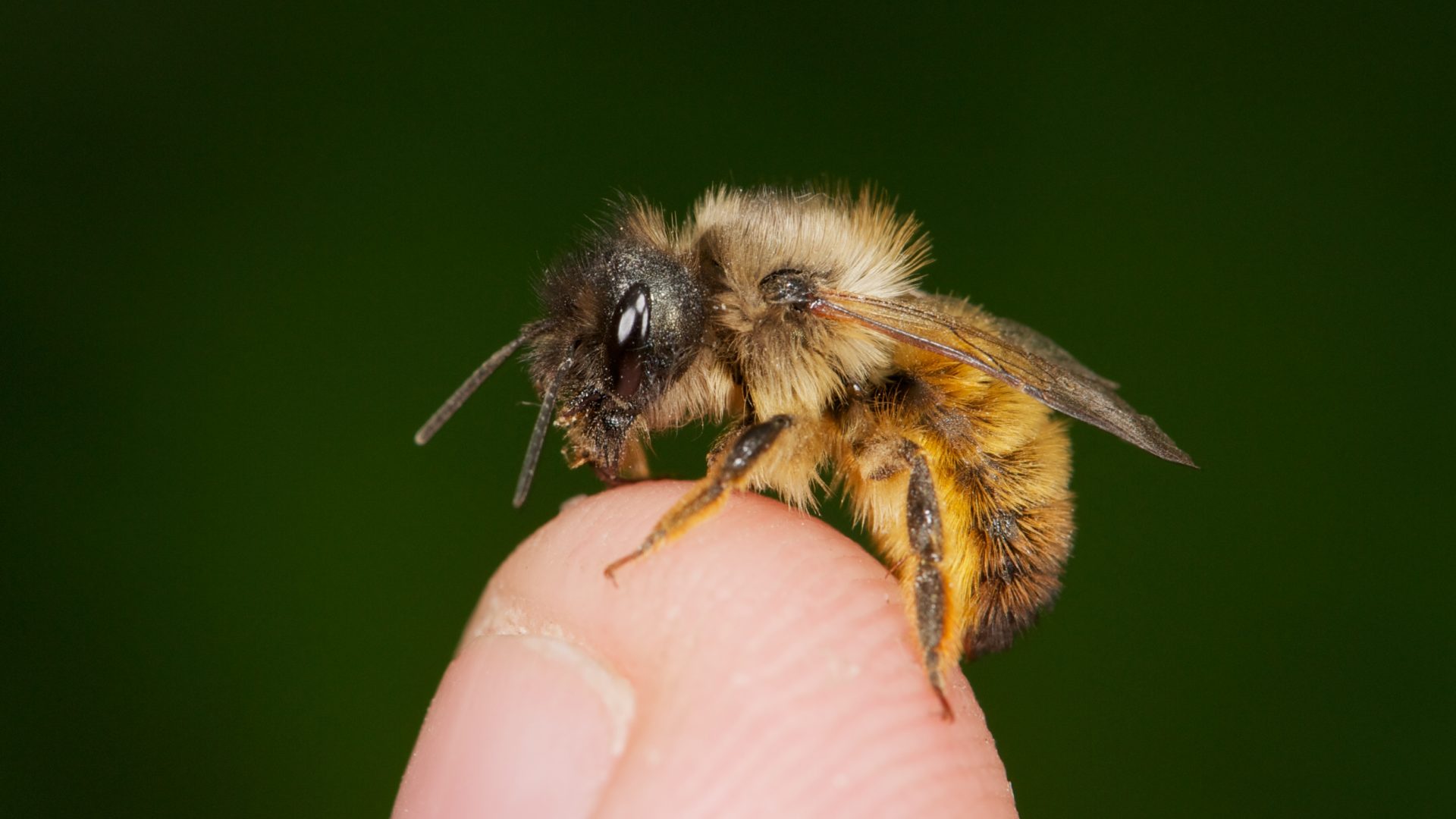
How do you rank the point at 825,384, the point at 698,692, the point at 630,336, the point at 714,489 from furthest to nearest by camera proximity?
the point at 825,384 < the point at 630,336 < the point at 714,489 < the point at 698,692

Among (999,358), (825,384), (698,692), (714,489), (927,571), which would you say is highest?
(999,358)

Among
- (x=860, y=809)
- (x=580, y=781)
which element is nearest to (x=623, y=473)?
(x=580, y=781)

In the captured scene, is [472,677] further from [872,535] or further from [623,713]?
[872,535]

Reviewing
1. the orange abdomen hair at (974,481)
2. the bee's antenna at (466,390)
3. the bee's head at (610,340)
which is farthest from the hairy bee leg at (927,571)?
the bee's antenna at (466,390)

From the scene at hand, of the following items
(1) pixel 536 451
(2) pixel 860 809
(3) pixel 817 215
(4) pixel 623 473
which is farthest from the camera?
(4) pixel 623 473

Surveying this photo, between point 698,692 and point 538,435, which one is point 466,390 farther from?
point 698,692

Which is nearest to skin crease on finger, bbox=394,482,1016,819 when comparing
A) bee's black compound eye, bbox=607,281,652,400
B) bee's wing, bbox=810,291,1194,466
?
bee's black compound eye, bbox=607,281,652,400

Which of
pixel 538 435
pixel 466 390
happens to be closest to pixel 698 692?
pixel 538 435
